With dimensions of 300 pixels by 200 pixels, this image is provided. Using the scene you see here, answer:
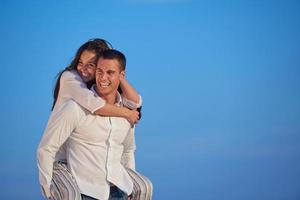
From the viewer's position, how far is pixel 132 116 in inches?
116

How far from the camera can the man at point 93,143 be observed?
8.64 feet

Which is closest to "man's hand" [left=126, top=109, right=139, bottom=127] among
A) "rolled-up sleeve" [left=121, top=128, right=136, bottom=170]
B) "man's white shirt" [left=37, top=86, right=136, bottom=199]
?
"man's white shirt" [left=37, top=86, right=136, bottom=199]

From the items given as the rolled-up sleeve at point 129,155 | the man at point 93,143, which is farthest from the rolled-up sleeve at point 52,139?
the rolled-up sleeve at point 129,155

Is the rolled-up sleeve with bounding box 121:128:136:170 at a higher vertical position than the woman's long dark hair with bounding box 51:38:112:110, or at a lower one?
lower

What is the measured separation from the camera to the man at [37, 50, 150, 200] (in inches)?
104

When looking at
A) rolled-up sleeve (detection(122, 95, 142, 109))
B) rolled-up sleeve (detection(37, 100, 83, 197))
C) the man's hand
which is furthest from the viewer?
rolled-up sleeve (detection(122, 95, 142, 109))

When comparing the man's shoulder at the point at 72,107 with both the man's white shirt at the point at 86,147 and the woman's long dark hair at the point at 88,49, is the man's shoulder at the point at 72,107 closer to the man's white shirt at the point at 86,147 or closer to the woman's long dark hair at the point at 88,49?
the man's white shirt at the point at 86,147

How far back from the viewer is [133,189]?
298 centimetres

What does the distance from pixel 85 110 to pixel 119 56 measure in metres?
0.33

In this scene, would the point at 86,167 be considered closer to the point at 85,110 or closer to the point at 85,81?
the point at 85,110

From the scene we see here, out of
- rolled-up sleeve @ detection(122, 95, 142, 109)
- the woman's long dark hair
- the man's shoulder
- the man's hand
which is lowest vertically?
the man's shoulder

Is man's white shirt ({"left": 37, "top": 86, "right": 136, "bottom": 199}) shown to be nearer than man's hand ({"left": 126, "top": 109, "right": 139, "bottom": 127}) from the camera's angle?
Yes

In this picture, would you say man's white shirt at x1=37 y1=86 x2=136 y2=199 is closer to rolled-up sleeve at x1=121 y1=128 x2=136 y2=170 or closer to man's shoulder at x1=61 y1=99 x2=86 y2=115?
man's shoulder at x1=61 y1=99 x2=86 y2=115

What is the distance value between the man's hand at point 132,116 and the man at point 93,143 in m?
0.05
